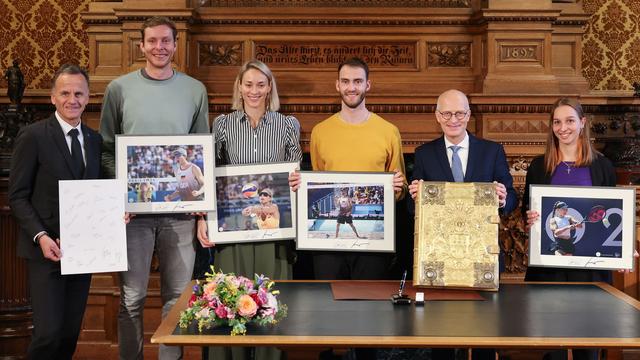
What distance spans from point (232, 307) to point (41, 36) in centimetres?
395

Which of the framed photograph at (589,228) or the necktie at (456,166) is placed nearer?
the framed photograph at (589,228)

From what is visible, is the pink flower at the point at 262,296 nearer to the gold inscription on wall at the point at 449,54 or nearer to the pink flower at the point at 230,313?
the pink flower at the point at 230,313

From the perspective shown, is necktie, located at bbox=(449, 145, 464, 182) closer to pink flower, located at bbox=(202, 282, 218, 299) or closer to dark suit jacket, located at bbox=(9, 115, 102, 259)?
pink flower, located at bbox=(202, 282, 218, 299)

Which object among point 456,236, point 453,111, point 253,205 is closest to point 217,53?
point 253,205

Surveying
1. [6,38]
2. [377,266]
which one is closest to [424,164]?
[377,266]

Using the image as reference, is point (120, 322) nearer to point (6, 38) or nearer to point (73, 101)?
point (73, 101)

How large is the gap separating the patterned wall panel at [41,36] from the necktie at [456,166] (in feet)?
10.6

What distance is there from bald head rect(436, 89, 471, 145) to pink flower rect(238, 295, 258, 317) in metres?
1.57

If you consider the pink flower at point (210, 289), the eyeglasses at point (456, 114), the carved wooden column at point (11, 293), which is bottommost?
the carved wooden column at point (11, 293)

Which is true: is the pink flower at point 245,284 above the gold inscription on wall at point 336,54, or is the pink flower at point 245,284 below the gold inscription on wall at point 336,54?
below

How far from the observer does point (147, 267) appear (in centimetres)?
412

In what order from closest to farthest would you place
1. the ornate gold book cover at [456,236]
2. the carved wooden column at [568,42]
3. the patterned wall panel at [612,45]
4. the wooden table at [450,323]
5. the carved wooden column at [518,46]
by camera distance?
the wooden table at [450,323]
the ornate gold book cover at [456,236]
the carved wooden column at [518,46]
the carved wooden column at [568,42]
the patterned wall panel at [612,45]

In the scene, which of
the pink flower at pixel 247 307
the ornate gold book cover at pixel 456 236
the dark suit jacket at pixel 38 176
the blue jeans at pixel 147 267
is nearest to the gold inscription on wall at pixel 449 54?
the ornate gold book cover at pixel 456 236

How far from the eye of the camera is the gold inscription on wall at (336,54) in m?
5.65
